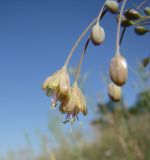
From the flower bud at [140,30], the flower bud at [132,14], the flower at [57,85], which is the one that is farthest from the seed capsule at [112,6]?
the flower at [57,85]

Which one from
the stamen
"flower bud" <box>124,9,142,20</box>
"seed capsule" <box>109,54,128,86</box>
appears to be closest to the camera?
"seed capsule" <box>109,54,128,86</box>

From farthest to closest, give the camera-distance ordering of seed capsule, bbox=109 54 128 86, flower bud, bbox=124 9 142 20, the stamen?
the stamen → flower bud, bbox=124 9 142 20 → seed capsule, bbox=109 54 128 86

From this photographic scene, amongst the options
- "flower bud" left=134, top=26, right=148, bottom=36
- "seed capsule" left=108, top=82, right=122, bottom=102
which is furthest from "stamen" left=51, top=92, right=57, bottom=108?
"flower bud" left=134, top=26, right=148, bottom=36

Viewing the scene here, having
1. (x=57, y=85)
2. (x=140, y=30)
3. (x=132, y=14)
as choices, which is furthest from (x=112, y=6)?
(x=57, y=85)

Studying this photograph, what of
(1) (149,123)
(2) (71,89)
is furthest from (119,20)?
(1) (149,123)

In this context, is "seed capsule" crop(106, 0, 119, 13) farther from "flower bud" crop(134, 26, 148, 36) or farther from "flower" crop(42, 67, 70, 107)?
"flower" crop(42, 67, 70, 107)

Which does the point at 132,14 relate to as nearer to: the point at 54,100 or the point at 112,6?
the point at 112,6

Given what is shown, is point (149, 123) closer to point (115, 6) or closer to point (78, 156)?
point (78, 156)
